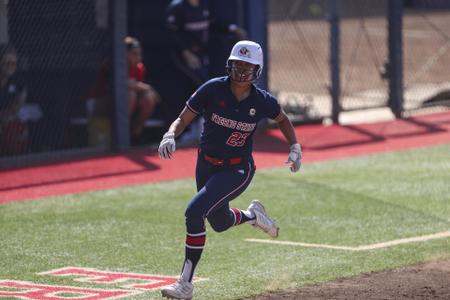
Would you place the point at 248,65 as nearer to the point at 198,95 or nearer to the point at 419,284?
the point at 198,95

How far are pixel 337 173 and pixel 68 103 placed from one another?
3.82 m

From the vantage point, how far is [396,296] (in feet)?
24.8

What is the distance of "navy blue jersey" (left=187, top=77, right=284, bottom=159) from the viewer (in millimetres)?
7805

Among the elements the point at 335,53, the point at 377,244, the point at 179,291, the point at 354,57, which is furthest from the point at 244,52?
the point at 354,57

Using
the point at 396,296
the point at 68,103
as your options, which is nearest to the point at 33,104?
the point at 68,103

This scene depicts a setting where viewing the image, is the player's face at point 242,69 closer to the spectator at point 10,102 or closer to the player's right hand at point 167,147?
the player's right hand at point 167,147

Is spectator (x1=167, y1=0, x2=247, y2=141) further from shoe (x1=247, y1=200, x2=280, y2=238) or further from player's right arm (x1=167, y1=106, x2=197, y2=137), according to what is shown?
player's right arm (x1=167, y1=106, x2=197, y2=137)

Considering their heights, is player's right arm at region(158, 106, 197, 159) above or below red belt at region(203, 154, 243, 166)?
above

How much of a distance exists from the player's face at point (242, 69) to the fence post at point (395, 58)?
10736mm

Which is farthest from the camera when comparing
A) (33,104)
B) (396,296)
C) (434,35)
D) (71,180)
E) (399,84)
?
(434,35)

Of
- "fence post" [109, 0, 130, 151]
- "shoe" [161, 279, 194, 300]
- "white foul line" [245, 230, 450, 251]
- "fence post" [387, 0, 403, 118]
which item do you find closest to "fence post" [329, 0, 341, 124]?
"fence post" [387, 0, 403, 118]

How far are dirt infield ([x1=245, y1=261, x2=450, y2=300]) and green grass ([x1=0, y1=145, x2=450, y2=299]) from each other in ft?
0.62

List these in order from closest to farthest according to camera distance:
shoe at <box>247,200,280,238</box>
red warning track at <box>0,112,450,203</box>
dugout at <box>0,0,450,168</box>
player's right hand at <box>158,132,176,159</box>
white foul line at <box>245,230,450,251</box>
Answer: player's right hand at <box>158,132,176,159</box> → shoe at <box>247,200,280,238</box> → white foul line at <box>245,230,450,251</box> → red warning track at <box>0,112,450,203</box> → dugout at <box>0,0,450,168</box>

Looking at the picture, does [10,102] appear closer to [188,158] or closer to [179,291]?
[188,158]
